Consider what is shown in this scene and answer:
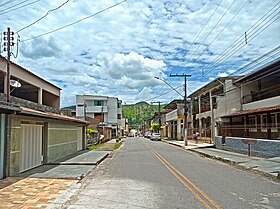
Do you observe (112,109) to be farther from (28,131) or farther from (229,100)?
(28,131)

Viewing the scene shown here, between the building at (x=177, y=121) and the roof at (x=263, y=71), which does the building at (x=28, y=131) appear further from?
the building at (x=177, y=121)

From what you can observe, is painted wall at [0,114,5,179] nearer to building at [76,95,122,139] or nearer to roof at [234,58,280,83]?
roof at [234,58,280,83]

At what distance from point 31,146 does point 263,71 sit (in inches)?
846

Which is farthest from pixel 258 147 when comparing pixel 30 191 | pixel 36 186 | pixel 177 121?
pixel 177 121

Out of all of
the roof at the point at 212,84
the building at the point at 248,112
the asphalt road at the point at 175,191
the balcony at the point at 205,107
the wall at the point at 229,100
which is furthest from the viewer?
the balcony at the point at 205,107

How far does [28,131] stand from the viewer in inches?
667

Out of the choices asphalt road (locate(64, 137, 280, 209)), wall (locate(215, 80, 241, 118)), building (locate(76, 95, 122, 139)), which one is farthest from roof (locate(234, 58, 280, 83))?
building (locate(76, 95, 122, 139))

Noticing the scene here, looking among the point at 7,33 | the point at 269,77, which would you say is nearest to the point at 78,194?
the point at 7,33

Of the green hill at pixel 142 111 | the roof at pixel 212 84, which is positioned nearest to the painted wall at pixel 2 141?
the roof at pixel 212 84

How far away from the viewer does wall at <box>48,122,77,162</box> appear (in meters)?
20.7

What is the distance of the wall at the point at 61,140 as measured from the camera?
20.7 meters

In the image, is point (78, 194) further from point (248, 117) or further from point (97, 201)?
point (248, 117)

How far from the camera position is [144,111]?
563 ft

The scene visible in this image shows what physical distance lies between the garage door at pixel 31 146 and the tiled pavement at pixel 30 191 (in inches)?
101
